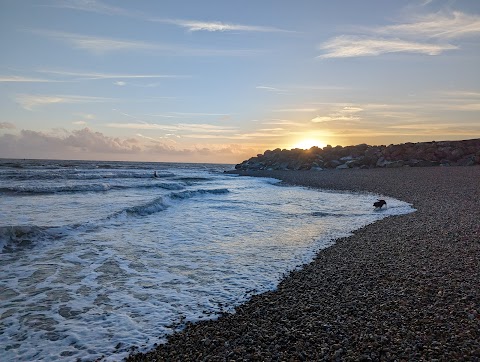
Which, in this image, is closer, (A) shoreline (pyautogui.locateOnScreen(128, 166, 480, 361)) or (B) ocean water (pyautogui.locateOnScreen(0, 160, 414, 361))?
(A) shoreline (pyautogui.locateOnScreen(128, 166, 480, 361))

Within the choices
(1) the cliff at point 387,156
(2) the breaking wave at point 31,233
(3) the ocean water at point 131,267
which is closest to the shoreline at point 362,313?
(3) the ocean water at point 131,267

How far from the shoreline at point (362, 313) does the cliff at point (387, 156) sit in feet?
129

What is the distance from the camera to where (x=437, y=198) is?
1808 centimetres

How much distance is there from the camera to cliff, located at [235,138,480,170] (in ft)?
141

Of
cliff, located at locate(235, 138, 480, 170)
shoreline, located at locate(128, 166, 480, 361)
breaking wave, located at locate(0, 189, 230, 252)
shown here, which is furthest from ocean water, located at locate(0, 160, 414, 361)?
cliff, located at locate(235, 138, 480, 170)

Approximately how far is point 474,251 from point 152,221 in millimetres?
12164

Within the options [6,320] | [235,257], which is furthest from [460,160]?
[6,320]

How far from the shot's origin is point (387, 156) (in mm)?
48969

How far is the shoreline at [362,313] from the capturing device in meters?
4.13

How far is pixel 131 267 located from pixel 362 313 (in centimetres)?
565

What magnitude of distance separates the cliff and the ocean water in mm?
31847

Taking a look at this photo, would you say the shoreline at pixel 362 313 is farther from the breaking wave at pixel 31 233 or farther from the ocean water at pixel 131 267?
the breaking wave at pixel 31 233

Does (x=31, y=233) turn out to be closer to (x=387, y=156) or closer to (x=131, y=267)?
(x=131, y=267)

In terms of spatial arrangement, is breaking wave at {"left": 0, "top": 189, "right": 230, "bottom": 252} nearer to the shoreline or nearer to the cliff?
the shoreline
